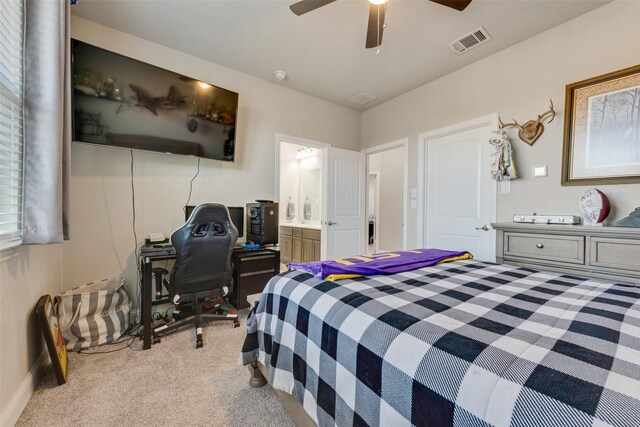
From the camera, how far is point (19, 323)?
4.74 feet

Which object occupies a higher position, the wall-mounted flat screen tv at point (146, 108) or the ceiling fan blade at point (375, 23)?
the ceiling fan blade at point (375, 23)

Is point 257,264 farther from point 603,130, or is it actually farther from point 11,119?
point 603,130

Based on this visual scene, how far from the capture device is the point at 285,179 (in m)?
5.48

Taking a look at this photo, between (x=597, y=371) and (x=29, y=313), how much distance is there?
254cm

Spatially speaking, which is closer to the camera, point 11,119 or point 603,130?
point 11,119

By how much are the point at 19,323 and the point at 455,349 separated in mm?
2148

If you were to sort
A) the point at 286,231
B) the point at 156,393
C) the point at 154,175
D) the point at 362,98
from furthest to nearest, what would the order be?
the point at 286,231, the point at 362,98, the point at 154,175, the point at 156,393

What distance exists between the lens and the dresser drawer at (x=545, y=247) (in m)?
1.87

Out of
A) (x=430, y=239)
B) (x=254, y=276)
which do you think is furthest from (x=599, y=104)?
(x=254, y=276)

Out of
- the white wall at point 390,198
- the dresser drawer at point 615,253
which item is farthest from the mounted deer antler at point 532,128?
the white wall at point 390,198

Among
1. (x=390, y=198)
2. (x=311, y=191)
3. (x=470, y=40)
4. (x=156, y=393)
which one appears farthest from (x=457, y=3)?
(x=390, y=198)

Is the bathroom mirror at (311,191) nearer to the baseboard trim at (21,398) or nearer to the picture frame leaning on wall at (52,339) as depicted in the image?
the picture frame leaning on wall at (52,339)

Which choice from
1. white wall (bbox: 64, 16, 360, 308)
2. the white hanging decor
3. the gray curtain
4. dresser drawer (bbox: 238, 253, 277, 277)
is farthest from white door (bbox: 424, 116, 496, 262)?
the gray curtain

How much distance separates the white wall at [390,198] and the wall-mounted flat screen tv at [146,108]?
3.40 meters
